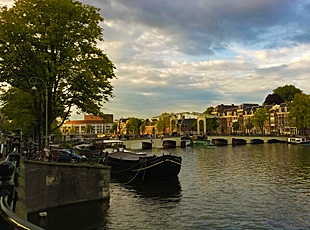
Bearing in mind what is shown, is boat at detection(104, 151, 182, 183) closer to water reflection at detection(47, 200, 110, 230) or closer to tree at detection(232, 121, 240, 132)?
water reflection at detection(47, 200, 110, 230)

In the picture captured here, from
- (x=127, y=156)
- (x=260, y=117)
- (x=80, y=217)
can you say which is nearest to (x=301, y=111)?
(x=260, y=117)

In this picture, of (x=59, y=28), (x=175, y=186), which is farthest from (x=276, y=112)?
(x=59, y=28)

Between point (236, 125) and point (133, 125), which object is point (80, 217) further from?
point (133, 125)

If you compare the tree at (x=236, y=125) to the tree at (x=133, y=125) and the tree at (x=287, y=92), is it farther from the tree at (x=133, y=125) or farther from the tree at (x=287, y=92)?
the tree at (x=133, y=125)

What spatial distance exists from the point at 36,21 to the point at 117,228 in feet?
62.2

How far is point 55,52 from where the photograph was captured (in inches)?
1100

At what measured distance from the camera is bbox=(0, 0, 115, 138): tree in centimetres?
2569

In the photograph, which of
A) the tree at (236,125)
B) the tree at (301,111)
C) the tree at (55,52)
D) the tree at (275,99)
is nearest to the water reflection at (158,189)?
the tree at (55,52)

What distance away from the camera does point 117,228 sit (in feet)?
57.7

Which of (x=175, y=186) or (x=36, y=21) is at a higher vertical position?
(x=36, y=21)

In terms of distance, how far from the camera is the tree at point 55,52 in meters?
25.7

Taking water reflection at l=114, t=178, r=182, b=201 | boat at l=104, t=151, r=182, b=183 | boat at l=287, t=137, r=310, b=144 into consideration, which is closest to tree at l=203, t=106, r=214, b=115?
boat at l=287, t=137, r=310, b=144

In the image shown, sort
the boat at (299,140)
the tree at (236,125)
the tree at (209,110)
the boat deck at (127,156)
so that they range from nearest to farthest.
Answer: the boat deck at (127,156) → the boat at (299,140) → the tree at (236,125) → the tree at (209,110)

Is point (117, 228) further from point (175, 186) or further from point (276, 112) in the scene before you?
point (276, 112)
